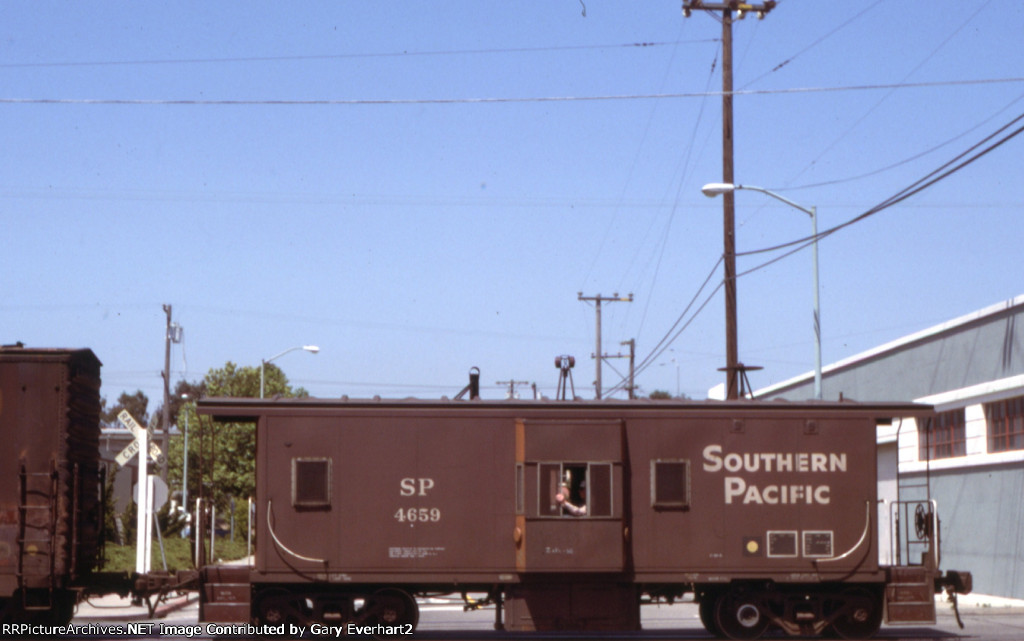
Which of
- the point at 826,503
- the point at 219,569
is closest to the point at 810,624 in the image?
the point at 826,503

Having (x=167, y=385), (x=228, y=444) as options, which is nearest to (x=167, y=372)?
(x=167, y=385)

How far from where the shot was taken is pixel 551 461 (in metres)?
16.7

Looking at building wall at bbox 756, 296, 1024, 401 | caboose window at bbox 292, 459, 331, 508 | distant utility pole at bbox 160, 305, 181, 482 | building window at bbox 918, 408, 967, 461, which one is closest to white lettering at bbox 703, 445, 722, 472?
caboose window at bbox 292, 459, 331, 508

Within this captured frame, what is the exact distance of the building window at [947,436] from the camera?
93.7 feet

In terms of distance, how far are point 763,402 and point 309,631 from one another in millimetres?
7105

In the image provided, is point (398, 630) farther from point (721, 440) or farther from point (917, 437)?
point (917, 437)

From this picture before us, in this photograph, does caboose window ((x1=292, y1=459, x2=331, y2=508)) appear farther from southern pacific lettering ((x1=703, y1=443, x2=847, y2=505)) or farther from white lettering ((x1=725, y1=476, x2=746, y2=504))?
white lettering ((x1=725, y1=476, x2=746, y2=504))

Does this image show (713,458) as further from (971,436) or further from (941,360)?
(941,360)

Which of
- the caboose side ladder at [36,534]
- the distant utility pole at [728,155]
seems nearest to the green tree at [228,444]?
the distant utility pole at [728,155]

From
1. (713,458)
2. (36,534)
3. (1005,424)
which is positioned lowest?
(36,534)

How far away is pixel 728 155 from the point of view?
28.6 metres

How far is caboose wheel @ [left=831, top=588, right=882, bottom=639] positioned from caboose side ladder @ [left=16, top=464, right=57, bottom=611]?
1099cm

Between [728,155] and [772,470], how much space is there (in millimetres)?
12968

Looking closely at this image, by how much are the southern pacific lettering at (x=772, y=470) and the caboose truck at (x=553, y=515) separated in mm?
20
